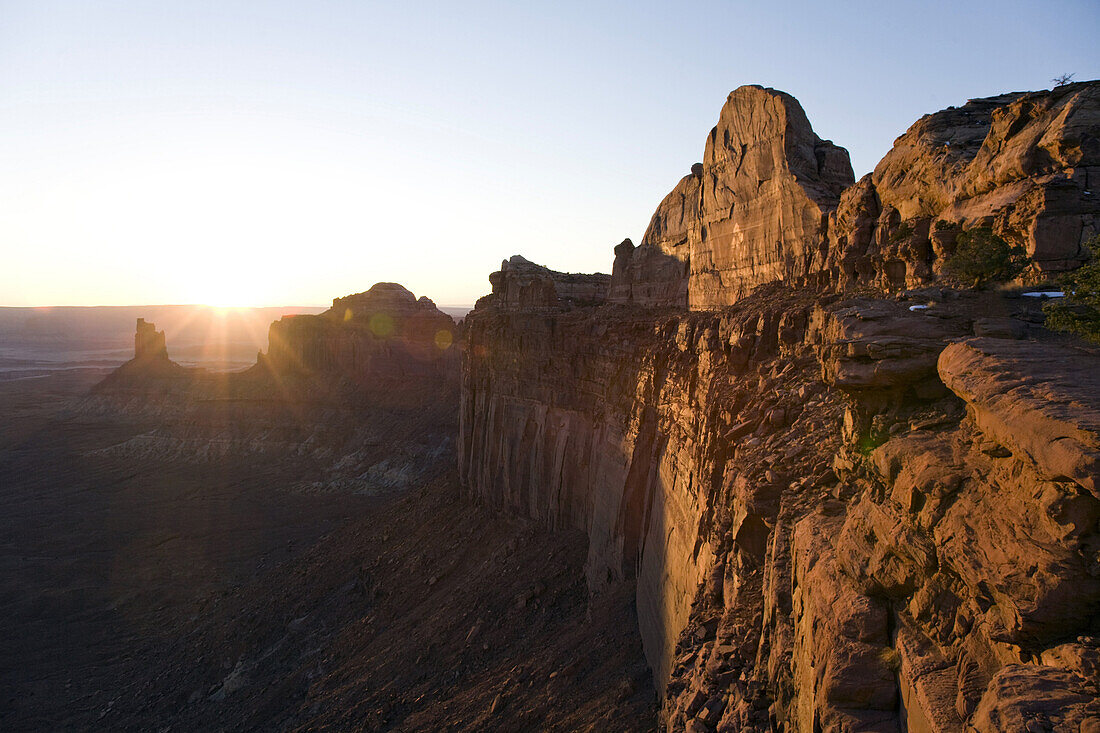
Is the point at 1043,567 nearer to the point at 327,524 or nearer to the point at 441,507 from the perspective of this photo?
the point at 441,507

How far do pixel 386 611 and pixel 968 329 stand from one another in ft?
78.7

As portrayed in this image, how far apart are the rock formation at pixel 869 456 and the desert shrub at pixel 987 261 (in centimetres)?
46

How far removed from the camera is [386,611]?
27.8 meters

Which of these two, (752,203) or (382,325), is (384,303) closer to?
(382,325)

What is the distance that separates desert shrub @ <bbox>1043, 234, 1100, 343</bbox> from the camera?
8.56 meters

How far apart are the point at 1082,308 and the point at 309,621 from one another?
28.2 meters

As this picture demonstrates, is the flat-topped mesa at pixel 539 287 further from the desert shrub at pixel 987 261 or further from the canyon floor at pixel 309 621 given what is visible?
the desert shrub at pixel 987 261

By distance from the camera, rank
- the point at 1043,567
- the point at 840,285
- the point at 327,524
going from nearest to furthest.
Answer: the point at 1043,567 < the point at 840,285 < the point at 327,524

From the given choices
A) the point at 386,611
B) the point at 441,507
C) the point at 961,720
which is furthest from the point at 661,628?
the point at 441,507

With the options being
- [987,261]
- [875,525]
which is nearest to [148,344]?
[987,261]

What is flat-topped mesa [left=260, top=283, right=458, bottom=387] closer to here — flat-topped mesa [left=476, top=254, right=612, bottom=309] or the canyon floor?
the canyon floor

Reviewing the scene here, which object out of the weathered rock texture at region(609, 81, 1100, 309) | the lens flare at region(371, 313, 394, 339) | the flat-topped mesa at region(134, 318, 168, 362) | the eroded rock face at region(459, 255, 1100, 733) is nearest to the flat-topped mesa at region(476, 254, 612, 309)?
the weathered rock texture at region(609, 81, 1100, 309)

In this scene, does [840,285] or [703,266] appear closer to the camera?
[840,285]

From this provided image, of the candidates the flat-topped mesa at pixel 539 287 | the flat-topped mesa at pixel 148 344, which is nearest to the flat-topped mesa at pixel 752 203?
the flat-topped mesa at pixel 539 287
